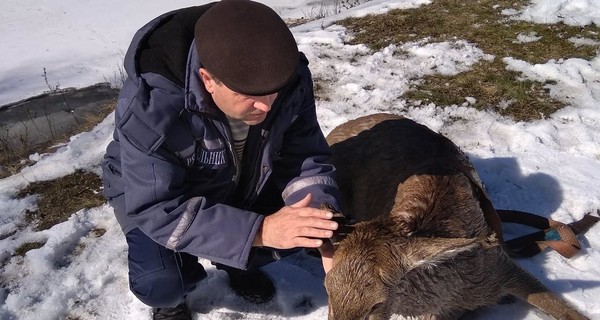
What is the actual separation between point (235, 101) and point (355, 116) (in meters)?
3.16

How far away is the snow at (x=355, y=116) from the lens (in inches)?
156

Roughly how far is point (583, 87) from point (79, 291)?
4.95 meters

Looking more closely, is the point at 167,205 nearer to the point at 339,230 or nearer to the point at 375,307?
the point at 339,230

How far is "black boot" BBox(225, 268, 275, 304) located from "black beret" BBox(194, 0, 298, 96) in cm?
178

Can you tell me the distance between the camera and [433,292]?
3.22 m

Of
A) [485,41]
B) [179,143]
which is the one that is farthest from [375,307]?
[485,41]

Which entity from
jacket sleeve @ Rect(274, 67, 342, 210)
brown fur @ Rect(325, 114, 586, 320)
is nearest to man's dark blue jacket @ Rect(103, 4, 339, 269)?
jacket sleeve @ Rect(274, 67, 342, 210)

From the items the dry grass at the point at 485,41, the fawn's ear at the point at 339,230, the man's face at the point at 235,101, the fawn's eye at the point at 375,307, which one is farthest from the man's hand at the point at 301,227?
the dry grass at the point at 485,41

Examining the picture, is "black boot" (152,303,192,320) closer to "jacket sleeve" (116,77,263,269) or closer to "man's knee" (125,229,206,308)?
"man's knee" (125,229,206,308)

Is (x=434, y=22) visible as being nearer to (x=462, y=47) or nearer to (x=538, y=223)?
(x=462, y=47)

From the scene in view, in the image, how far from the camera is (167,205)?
299 centimetres

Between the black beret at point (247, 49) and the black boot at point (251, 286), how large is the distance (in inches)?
70.3

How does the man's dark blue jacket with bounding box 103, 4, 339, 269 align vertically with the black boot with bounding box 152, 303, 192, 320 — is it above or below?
above

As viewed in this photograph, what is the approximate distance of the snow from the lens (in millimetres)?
3965
